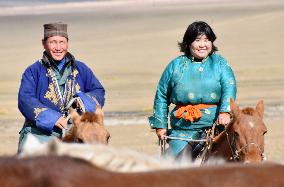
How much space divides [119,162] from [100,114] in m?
3.96

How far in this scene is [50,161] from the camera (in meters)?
2.40

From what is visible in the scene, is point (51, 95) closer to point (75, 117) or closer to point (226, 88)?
point (75, 117)

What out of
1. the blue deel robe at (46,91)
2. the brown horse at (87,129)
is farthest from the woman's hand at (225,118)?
the brown horse at (87,129)

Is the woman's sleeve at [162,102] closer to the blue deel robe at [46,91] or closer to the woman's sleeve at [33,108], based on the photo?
the blue deel robe at [46,91]

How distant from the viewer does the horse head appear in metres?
7.01

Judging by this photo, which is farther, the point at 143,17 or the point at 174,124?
the point at 143,17

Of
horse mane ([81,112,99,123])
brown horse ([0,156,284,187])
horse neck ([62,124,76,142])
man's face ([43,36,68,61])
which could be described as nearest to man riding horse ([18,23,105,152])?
man's face ([43,36,68,61])

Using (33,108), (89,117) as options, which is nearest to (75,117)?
(89,117)

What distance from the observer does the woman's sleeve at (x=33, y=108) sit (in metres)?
7.01

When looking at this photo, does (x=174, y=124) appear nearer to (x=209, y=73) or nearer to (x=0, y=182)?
(x=209, y=73)

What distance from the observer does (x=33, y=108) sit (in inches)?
279

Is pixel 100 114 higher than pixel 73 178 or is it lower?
lower

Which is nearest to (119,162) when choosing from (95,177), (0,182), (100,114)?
(95,177)

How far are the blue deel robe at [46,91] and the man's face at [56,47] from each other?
0.10 meters
